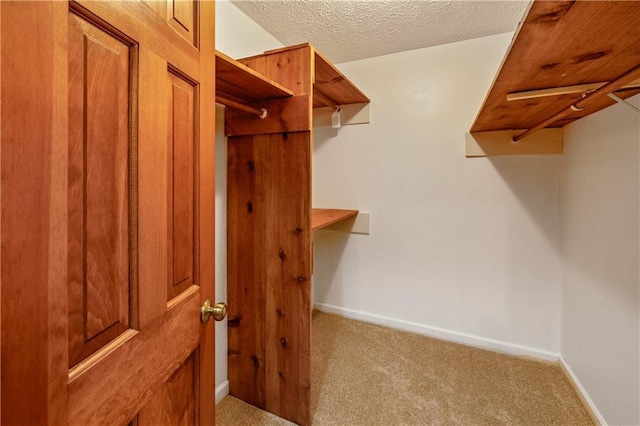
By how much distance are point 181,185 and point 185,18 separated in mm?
409

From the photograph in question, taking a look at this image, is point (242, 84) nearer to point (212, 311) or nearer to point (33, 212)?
point (212, 311)

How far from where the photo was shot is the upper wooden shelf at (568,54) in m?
0.63

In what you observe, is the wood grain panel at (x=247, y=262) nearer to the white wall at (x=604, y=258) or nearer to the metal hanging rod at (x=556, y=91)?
the metal hanging rod at (x=556, y=91)

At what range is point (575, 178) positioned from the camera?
1.72m

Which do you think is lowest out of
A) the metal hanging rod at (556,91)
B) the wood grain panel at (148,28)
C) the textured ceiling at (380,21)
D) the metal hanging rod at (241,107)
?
the wood grain panel at (148,28)

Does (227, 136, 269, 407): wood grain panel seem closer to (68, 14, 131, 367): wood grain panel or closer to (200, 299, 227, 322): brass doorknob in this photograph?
(200, 299, 227, 322): brass doorknob

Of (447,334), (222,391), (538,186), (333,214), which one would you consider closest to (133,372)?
(222,391)

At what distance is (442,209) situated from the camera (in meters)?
2.21

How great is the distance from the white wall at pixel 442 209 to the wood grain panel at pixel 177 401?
1.84 metres

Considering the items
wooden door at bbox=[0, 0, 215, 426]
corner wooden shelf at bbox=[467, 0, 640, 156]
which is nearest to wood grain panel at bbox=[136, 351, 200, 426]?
wooden door at bbox=[0, 0, 215, 426]

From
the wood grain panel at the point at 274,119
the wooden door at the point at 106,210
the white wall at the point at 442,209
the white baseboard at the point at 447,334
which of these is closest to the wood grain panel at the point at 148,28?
the wooden door at the point at 106,210

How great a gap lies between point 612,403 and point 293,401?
1499 mm

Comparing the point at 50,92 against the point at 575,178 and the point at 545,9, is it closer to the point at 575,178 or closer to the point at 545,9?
the point at 545,9

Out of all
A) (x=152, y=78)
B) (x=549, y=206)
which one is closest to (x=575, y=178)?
(x=549, y=206)
